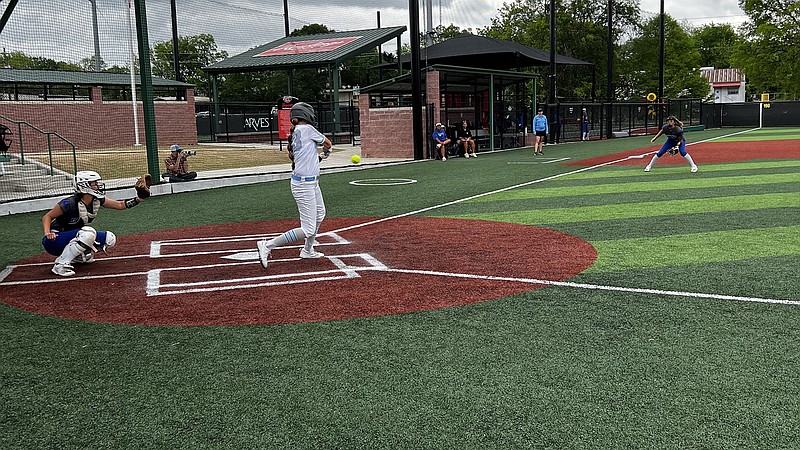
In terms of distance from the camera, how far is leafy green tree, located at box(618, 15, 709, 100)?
6662 centimetres

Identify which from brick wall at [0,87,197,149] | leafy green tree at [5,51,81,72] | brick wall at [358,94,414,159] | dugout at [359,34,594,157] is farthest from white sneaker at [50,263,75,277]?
brick wall at [0,87,197,149]

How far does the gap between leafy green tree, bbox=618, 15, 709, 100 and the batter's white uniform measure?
213ft

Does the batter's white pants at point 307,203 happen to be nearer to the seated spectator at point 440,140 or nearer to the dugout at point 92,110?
the seated spectator at point 440,140

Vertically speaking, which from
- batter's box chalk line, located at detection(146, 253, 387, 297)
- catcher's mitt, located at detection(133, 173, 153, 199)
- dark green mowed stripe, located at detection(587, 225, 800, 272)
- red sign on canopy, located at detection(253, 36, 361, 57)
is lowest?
batter's box chalk line, located at detection(146, 253, 387, 297)

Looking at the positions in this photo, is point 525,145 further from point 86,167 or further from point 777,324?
point 777,324

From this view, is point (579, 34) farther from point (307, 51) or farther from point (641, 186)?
point (641, 186)

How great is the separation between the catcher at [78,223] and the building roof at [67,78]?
40.4ft

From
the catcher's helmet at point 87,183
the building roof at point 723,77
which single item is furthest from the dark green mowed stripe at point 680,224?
the building roof at point 723,77

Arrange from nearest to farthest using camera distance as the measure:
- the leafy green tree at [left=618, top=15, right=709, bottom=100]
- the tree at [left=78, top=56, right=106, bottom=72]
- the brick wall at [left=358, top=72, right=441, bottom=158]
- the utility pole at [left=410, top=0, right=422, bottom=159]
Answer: the tree at [left=78, top=56, right=106, bottom=72], the utility pole at [left=410, top=0, right=422, bottom=159], the brick wall at [left=358, top=72, right=441, bottom=158], the leafy green tree at [left=618, top=15, right=709, bottom=100]

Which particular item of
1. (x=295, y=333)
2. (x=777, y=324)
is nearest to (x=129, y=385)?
(x=295, y=333)

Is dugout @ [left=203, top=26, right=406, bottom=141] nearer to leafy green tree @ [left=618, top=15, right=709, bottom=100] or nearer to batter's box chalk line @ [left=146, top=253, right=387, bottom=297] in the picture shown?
batter's box chalk line @ [left=146, top=253, right=387, bottom=297]

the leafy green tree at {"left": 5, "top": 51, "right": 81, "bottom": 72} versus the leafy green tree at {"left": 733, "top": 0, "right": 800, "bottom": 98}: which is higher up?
the leafy green tree at {"left": 733, "top": 0, "right": 800, "bottom": 98}

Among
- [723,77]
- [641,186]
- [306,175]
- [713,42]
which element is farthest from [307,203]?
[713,42]

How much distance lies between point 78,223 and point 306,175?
2776 millimetres
